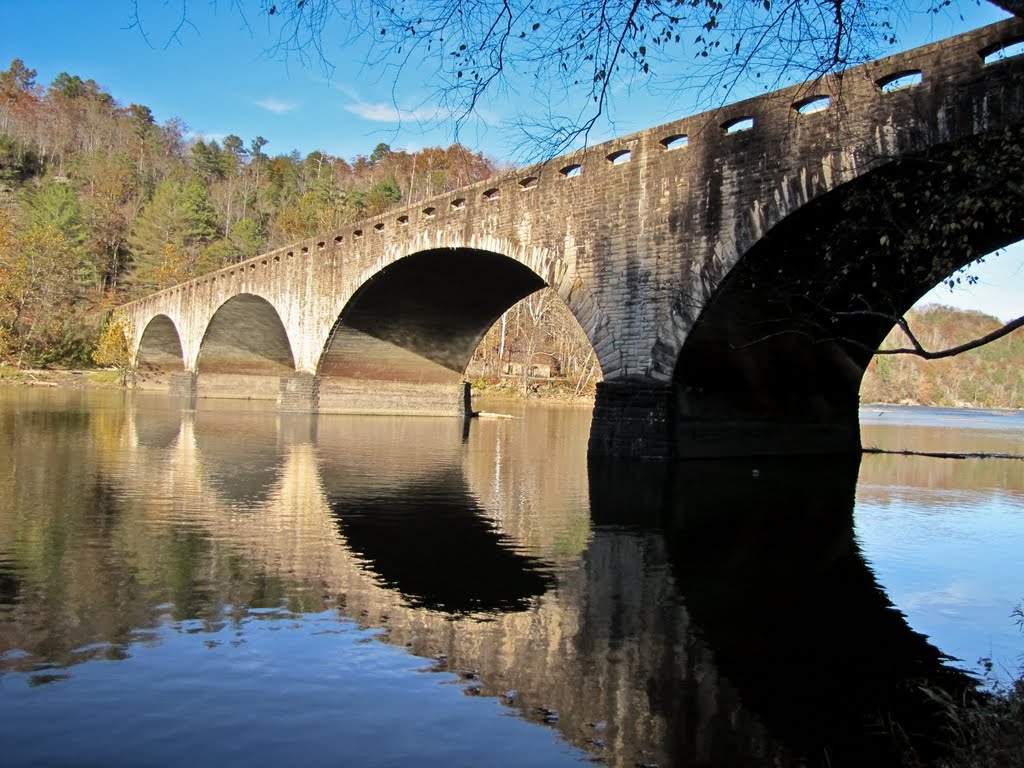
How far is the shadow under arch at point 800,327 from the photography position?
1448 cm

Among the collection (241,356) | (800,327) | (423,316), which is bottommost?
(800,327)

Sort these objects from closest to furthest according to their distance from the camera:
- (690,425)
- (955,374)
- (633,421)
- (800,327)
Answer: (633,421) < (690,425) < (800,327) < (955,374)

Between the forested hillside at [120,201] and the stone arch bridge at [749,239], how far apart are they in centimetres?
2098

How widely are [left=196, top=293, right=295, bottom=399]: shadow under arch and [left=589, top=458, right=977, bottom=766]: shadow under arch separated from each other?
3621 cm

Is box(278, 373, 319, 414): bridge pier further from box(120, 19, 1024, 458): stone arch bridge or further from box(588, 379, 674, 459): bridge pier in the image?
box(588, 379, 674, 459): bridge pier

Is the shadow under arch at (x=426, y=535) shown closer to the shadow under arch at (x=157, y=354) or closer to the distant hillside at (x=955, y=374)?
the shadow under arch at (x=157, y=354)

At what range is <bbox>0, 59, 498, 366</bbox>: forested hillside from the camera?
59.0 meters

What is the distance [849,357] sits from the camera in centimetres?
2217

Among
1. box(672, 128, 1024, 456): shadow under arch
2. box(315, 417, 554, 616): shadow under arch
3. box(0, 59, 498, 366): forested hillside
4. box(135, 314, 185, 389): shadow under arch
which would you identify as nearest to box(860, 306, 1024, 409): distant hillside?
box(0, 59, 498, 366): forested hillside

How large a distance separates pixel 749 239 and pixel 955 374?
460 ft

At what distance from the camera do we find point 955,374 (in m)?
140

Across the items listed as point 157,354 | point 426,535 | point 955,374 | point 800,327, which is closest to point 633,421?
point 800,327

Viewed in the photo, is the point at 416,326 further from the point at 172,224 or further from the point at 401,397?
the point at 172,224

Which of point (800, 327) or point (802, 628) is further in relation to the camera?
point (800, 327)
